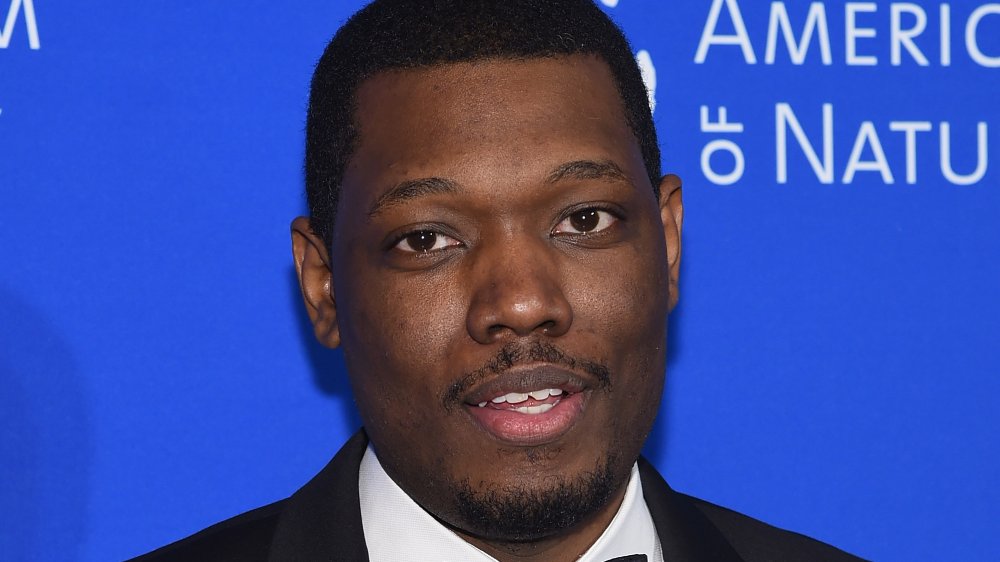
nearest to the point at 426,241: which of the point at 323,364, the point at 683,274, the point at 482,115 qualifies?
the point at 482,115

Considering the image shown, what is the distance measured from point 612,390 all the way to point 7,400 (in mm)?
1067

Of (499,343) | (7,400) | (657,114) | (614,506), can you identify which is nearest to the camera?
(499,343)

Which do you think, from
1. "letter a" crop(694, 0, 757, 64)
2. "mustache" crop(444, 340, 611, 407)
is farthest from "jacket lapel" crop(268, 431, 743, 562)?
"letter a" crop(694, 0, 757, 64)

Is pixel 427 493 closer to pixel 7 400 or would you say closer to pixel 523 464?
pixel 523 464

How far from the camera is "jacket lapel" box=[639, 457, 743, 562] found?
1712mm

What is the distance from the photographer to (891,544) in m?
2.29

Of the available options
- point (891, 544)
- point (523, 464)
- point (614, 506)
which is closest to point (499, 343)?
point (523, 464)

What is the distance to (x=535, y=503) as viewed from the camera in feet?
4.91

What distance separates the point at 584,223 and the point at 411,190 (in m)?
0.22

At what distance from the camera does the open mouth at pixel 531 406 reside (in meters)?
1.47

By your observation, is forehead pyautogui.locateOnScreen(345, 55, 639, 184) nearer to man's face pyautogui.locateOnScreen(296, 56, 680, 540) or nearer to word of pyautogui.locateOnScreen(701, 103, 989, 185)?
man's face pyautogui.locateOnScreen(296, 56, 680, 540)

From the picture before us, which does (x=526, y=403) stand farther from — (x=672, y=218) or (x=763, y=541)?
(x=763, y=541)

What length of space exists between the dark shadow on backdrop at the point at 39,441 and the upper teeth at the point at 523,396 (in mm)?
905

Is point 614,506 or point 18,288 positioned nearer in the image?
point 614,506
